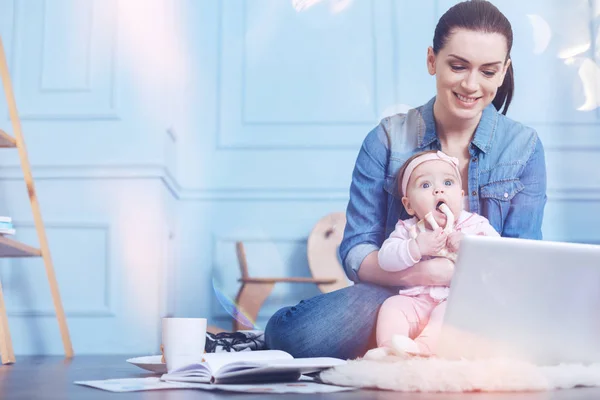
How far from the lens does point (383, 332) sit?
50.4 inches

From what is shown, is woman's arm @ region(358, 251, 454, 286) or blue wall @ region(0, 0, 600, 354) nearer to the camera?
woman's arm @ region(358, 251, 454, 286)

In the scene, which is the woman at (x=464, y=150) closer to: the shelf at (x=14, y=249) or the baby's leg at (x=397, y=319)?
the baby's leg at (x=397, y=319)

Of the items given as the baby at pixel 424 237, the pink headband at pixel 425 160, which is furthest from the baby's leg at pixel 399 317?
the pink headband at pixel 425 160

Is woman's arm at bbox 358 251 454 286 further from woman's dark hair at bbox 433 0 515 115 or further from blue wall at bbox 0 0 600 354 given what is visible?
blue wall at bbox 0 0 600 354

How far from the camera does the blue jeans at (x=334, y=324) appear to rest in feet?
4.31

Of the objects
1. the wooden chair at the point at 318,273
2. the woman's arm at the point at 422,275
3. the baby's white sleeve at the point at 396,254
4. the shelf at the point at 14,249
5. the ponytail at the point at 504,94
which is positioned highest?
the ponytail at the point at 504,94

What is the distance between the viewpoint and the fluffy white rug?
97 cm

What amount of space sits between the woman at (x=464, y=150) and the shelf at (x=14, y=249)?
0.87m

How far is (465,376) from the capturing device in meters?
0.97

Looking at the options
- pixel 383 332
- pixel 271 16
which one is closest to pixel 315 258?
pixel 271 16

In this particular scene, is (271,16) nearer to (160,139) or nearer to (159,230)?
(160,139)

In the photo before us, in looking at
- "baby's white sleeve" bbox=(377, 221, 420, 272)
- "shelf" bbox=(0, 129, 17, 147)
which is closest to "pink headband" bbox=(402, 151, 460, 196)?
"baby's white sleeve" bbox=(377, 221, 420, 272)

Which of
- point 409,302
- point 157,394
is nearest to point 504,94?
point 409,302

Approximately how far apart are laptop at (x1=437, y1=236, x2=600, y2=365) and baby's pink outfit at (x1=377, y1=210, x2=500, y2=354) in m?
0.25
